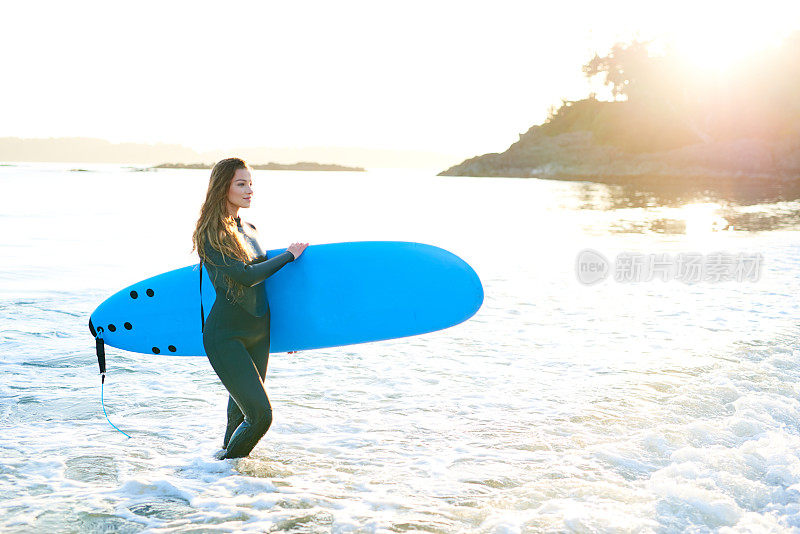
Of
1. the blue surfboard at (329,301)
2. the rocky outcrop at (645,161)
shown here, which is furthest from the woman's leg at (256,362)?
the rocky outcrop at (645,161)

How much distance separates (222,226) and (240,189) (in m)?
0.22

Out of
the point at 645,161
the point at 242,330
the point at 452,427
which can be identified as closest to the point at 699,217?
the point at 452,427

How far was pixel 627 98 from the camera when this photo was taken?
8744 centimetres

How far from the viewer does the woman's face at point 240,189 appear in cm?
346

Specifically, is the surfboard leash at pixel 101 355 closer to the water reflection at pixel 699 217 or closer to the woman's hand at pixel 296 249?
the woman's hand at pixel 296 249

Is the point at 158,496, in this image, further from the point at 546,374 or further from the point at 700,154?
the point at 700,154

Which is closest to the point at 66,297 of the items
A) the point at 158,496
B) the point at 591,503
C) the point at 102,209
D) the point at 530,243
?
the point at 158,496

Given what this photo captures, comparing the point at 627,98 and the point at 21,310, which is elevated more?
the point at 627,98

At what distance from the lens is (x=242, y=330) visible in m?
3.56

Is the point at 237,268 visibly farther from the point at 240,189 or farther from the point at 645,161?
the point at 645,161

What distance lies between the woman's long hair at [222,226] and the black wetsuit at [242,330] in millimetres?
34

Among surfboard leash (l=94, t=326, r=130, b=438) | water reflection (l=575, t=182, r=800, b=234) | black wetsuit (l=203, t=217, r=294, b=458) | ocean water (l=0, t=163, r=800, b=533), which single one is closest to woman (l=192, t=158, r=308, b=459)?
black wetsuit (l=203, t=217, r=294, b=458)

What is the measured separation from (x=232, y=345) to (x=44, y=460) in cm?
157

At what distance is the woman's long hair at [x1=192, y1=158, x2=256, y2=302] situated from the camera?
3355mm
